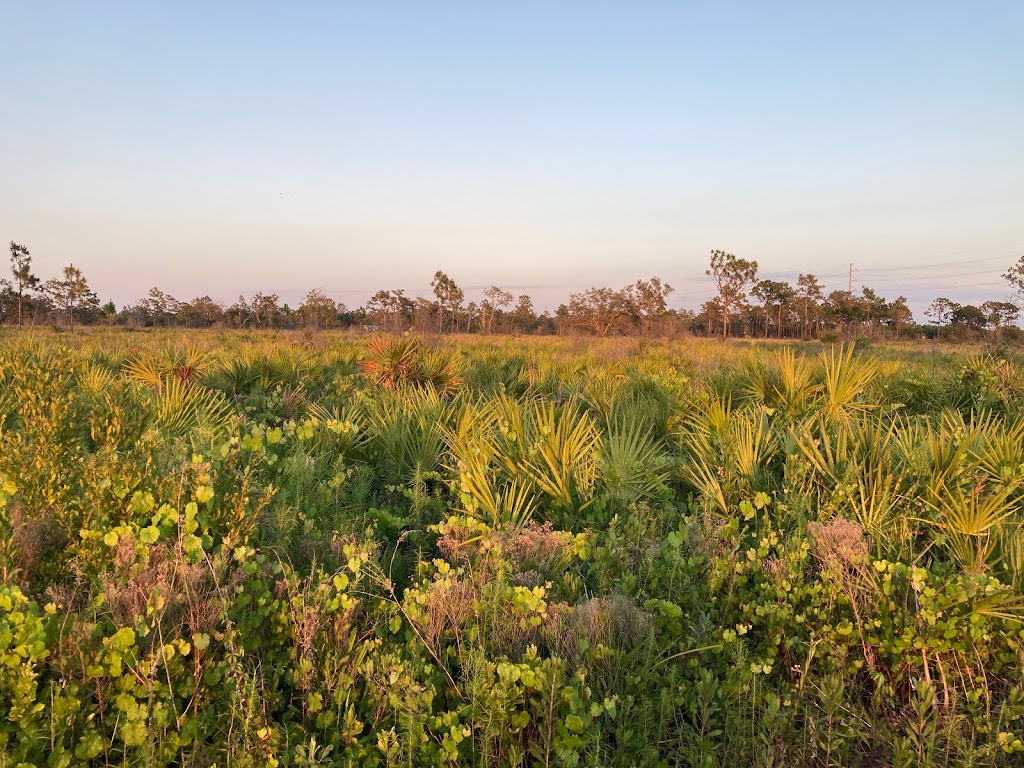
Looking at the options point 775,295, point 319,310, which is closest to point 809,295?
point 775,295

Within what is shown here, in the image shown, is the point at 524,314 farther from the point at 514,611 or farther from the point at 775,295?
the point at 514,611

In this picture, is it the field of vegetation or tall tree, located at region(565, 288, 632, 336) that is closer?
the field of vegetation

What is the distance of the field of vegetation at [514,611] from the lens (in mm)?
2049

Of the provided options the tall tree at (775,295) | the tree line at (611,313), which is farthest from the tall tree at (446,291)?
the tall tree at (775,295)

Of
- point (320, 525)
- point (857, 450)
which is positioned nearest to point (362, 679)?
point (320, 525)

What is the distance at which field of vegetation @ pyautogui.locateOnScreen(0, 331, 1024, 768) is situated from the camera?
6.72 ft

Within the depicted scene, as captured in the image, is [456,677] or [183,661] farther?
[456,677]

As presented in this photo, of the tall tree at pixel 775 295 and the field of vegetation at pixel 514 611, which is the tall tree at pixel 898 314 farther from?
the field of vegetation at pixel 514 611

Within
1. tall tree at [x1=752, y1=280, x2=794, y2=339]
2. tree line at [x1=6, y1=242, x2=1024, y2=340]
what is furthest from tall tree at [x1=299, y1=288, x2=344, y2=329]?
tall tree at [x1=752, y1=280, x2=794, y2=339]

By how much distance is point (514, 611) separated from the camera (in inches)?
100.0

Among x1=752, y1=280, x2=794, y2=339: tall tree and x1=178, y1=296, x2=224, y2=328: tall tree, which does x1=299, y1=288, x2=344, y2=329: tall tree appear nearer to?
x1=178, y1=296, x2=224, y2=328: tall tree

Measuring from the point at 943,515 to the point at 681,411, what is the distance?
9.13 feet

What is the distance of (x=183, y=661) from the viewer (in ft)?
7.42

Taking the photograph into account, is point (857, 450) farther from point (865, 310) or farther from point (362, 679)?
point (865, 310)
